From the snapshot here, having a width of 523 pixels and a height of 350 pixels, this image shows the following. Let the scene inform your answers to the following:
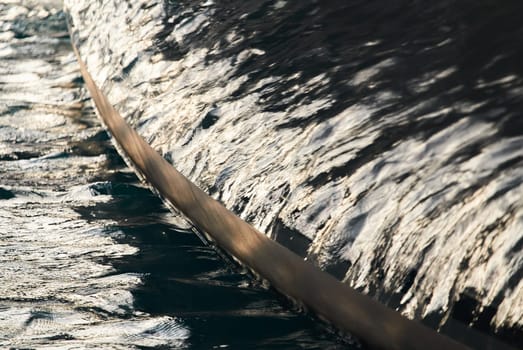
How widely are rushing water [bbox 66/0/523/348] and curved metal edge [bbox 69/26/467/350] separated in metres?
0.02

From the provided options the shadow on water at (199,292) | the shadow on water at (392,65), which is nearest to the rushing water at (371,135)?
the shadow on water at (392,65)

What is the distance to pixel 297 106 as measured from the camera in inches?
89.1

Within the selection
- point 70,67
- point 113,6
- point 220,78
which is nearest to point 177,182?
point 220,78

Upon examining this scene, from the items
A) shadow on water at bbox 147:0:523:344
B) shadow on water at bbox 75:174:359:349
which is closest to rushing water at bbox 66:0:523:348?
shadow on water at bbox 147:0:523:344

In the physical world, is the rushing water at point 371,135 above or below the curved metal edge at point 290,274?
above

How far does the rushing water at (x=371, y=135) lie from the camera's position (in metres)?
1.61

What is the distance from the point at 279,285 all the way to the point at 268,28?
3.00 feet

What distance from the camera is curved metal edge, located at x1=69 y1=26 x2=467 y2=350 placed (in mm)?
1646

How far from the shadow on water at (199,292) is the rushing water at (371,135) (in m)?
A: 0.15

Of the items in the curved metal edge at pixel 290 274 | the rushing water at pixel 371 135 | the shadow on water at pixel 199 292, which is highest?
the rushing water at pixel 371 135

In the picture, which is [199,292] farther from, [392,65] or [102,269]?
[392,65]

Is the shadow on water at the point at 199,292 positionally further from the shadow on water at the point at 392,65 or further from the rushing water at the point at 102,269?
the shadow on water at the point at 392,65

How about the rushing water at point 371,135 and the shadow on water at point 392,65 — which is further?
the shadow on water at point 392,65

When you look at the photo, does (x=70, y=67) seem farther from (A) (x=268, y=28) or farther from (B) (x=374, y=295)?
(B) (x=374, y=295)
